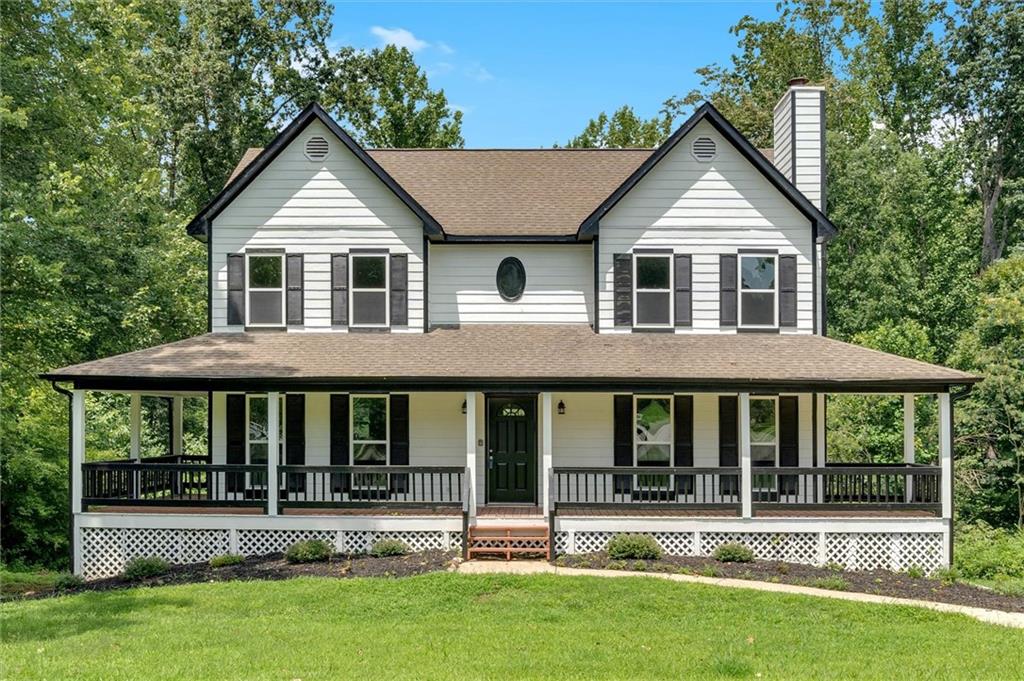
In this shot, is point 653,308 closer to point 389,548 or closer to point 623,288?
point 623,288

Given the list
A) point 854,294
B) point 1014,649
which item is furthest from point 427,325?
point 854,294

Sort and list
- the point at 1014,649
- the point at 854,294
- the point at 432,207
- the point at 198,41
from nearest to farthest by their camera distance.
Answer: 1. the point at 1014,649
2. the point at 432,207
3. the point at 854,294
4. the point at 198,41

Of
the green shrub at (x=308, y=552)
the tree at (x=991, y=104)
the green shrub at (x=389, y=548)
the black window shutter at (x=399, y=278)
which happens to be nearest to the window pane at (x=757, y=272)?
the black window shutter at (x=399, y=278)

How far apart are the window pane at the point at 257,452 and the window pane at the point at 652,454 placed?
7702 millimetres

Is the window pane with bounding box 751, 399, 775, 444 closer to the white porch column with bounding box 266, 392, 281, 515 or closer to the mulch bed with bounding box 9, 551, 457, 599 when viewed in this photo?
the mulch bed with bounding box 9, 551, 457, 599

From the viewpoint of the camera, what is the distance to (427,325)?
57.8 ft

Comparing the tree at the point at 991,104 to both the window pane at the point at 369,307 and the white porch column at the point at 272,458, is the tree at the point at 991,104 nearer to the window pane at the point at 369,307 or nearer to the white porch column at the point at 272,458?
the window pane at the point at 369,307

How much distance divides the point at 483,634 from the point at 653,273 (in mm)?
9780

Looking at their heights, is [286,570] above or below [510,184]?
below

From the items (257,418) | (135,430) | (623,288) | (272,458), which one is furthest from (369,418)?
(623,288)

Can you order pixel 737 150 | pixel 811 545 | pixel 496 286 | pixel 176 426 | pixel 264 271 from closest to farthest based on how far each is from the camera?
pixel 811 545 < pixel 737 150 < pixel 264 271 < pixel 496 286 < pixel 176 426

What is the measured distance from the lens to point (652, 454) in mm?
16938

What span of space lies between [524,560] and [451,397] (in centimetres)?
395

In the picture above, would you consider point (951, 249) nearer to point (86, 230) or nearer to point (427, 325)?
point (427, 325)
